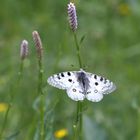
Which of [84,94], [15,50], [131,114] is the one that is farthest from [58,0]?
[84,94]

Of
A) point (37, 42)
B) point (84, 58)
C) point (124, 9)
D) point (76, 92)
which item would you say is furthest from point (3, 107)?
point (124, 9)

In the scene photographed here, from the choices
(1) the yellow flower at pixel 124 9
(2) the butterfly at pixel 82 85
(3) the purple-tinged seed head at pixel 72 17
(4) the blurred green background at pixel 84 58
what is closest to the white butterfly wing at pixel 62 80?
(2) the butterfly at pixel 82 85

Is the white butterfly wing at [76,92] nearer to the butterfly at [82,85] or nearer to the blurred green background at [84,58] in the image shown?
the butterfly at [82,85]

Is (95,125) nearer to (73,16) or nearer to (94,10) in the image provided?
(73,16)

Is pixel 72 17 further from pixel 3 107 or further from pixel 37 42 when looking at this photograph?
pixel 3 107

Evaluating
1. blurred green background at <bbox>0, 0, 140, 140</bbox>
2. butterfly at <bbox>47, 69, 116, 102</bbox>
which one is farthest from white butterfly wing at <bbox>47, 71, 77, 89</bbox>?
blurred green background at <bbox>0, 0, 140, 140</bbox>

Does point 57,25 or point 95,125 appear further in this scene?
point 57,25
